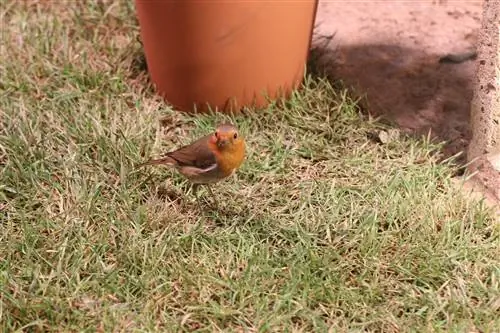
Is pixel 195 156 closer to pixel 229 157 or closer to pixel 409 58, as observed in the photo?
pixel 229 157

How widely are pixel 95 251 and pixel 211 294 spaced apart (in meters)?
0.44

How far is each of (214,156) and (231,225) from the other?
27 centimetres

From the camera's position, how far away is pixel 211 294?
239 cm

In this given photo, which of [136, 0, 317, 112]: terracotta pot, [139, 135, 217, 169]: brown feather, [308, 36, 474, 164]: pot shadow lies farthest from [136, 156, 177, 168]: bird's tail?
[308, 36, 474, 164]: pot shadow

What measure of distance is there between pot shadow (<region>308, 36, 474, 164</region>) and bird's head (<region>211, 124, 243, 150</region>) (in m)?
0.96

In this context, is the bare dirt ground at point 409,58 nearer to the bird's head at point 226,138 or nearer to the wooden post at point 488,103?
the wooden post at point 488,103

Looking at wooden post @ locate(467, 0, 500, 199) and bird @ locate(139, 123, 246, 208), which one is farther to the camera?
wooden post @ locate(467, 0, 500, 199)

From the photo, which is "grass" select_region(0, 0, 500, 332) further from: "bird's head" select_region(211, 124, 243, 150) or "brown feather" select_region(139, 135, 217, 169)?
"bird's head" select_region(211, 124, 243, 150)

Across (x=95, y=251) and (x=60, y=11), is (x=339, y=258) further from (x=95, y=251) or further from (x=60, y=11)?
(x=60, y=11)

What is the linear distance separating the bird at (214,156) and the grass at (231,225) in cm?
18

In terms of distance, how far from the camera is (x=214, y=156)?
261cm

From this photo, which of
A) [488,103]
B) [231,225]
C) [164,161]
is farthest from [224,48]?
[488,103]

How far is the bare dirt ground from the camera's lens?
321 centimetres

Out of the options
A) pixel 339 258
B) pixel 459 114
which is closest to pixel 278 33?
pixel 459 114
